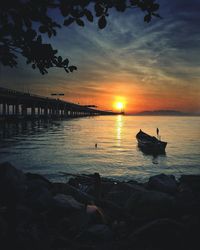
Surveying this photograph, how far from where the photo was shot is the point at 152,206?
9789mm

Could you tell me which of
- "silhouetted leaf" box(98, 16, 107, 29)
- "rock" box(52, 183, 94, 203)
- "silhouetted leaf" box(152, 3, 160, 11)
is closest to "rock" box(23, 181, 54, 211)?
"rock" box(52, 183, 94, 203)

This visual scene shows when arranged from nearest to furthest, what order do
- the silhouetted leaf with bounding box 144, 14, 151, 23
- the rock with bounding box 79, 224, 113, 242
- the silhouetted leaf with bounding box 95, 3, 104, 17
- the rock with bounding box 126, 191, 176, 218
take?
the silhouetted leaf with bounding box 95, 3, 104, 17
the silhouetted leaf with bounding box 144, 14, 151, 23
the rock with bounding box 79, 224, 113, 242
the rock with bounding box 126, 191, 176, 218

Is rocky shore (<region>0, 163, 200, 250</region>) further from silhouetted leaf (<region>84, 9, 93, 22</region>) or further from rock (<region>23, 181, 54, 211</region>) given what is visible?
silhouetted leaf (<region>84, 9, 93, 22</region>)

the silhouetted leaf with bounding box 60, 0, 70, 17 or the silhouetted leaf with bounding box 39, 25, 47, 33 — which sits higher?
the silhouetted leaf with bounding box 60, 0, 70, 17

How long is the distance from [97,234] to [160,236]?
198 centimetres

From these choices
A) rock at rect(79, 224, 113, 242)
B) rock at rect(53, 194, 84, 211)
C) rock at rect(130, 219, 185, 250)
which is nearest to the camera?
rock at rect(130, 219, 185, 250)

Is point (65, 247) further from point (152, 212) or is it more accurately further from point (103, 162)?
point (103, 162)

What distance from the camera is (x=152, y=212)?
9.71 m

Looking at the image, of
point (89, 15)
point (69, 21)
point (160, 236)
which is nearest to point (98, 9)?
point (89, 15)

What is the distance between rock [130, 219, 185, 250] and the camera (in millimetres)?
8242

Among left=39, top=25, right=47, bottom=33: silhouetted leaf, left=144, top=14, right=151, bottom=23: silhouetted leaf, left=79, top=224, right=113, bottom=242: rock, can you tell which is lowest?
left=79, top=224, right=113, bottom=242: rock

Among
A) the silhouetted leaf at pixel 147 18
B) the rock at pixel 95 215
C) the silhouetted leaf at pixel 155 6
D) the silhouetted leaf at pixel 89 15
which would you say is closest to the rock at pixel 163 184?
the rock at pixel 95 215

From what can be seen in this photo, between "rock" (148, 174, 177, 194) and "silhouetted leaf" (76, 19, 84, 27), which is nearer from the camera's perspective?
"silhouetted leaf" (76, 19, 84, 27)

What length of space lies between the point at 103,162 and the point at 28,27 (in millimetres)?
28282
